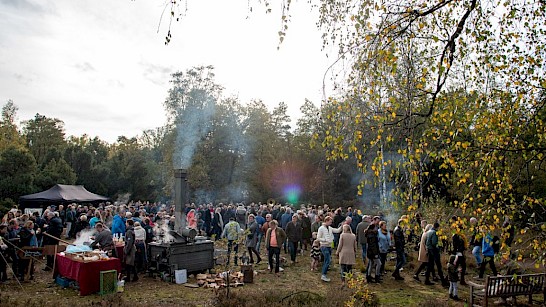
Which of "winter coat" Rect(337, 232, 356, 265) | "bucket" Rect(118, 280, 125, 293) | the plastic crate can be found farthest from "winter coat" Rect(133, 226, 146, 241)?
"winter coat" Rect(337, 232, 356, 265)

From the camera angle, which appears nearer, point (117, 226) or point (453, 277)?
point (453, 277)

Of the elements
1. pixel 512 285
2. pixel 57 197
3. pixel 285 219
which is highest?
pixel 57 197

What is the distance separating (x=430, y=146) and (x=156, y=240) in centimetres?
859

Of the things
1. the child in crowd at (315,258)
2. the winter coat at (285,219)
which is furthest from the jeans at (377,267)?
the winter coat at (285,219)

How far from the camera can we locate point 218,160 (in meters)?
37.2

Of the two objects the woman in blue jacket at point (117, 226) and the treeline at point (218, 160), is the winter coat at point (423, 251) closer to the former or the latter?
the woman in blue jacket at point (117, 226)

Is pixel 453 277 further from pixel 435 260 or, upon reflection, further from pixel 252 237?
pixel 252 237

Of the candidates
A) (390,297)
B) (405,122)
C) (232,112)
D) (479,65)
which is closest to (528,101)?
(479,65)

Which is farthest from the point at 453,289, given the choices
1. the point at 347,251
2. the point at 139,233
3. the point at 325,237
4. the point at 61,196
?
the point at 61,196

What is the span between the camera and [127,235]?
11008 millimetres

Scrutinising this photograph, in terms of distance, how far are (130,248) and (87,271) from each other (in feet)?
4.86

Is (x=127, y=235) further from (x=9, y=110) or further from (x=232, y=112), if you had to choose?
(x=9, y=110)

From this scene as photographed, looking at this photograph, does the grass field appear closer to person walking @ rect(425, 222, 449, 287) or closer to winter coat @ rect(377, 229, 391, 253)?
person walking @ rect(425, 222, 449, 287)

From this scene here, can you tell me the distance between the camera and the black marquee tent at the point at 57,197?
22.9 m
